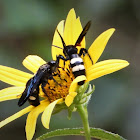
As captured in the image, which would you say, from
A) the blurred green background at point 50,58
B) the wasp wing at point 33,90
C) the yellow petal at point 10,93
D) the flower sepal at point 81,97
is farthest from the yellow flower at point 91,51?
the blurred green background at point 50,58

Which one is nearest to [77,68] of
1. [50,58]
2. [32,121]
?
[32,121]

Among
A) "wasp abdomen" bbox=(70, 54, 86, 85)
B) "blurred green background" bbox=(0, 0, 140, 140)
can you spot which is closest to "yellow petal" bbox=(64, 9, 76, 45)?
"wasp abdomen" bbox=(70, 54, 86, 85)

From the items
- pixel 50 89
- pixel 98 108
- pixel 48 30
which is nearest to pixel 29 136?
pixel 50 89

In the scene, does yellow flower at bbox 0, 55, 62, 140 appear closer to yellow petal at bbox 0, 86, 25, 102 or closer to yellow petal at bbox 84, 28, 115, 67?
yellow petal at bbox 0, 86, 25, 102

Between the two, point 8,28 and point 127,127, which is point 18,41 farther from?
point 127,127

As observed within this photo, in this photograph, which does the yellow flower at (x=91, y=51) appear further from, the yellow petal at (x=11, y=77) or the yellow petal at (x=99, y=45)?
the yellow petal at (x=11, y=77)
